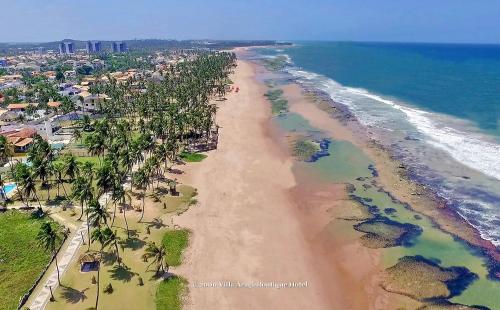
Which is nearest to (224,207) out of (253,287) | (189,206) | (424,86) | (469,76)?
(189,206)

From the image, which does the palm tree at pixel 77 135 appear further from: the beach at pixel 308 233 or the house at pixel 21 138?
the beach at pixel 308 233

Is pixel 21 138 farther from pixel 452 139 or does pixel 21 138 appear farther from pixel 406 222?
pixel 452 139

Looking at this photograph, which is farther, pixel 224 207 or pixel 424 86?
pixel 424 86

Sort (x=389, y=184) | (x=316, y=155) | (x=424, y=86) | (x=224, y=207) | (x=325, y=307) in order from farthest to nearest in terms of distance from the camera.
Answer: (x=424, y=86), (x=316, y=155), (x=389, y=184), (x=224, y=207), (x=325, y=307)

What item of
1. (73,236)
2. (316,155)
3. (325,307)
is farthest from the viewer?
(316,155)

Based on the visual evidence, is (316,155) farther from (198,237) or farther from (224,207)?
(198,237)

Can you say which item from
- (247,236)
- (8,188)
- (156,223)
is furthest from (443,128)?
(8,188)

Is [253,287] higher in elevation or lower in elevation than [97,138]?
lower
